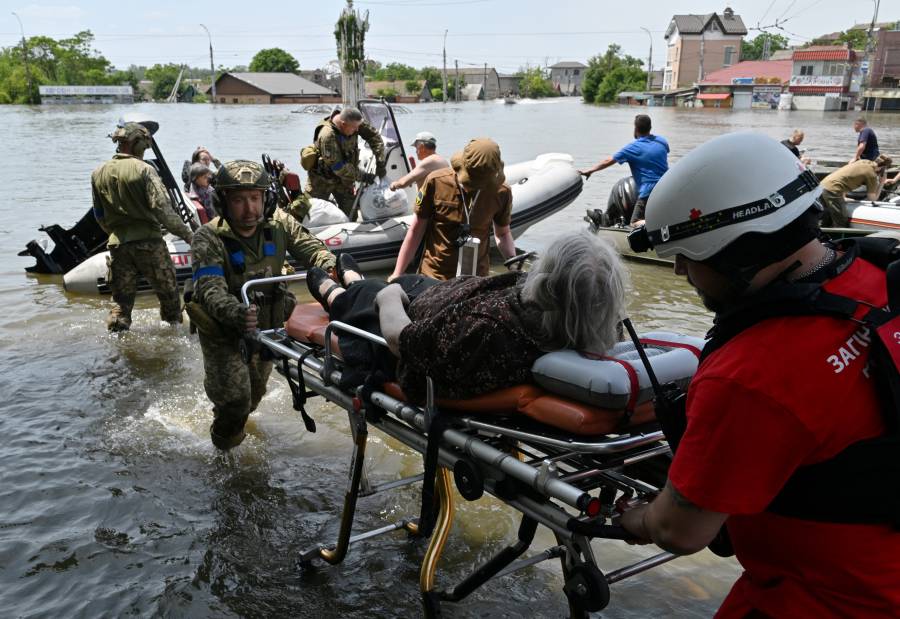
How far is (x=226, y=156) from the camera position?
23.1 meters

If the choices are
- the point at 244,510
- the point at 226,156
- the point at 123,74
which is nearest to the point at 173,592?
the point at 244,510

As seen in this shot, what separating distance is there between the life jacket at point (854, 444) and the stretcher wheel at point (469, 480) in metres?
1.03

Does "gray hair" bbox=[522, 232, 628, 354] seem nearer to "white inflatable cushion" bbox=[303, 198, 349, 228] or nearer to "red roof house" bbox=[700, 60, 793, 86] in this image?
"white inflatable cushion" bbox=[303, 198, 349, 228]

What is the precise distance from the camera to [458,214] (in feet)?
17.3

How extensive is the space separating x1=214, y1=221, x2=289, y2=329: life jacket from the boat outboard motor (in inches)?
273

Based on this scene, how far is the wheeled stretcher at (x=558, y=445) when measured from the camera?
6.73 feet

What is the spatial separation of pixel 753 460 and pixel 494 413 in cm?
117

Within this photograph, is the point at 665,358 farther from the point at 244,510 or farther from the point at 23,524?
the point at 23,524

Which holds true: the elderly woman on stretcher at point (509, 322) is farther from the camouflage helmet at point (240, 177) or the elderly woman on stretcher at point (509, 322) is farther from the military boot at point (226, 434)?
the military boot at point (226, 434)

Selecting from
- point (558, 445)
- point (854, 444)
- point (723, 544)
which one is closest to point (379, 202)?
point (558, 445)

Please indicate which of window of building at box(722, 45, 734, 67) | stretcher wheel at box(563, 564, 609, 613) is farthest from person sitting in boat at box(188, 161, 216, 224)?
window of building at box(722, 45, 734, 67)

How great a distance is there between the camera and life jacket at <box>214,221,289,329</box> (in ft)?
13.4

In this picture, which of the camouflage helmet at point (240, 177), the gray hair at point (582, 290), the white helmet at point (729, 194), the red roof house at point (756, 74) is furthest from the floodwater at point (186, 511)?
the red roof house at point (756, 74)

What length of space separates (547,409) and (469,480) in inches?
14.0
